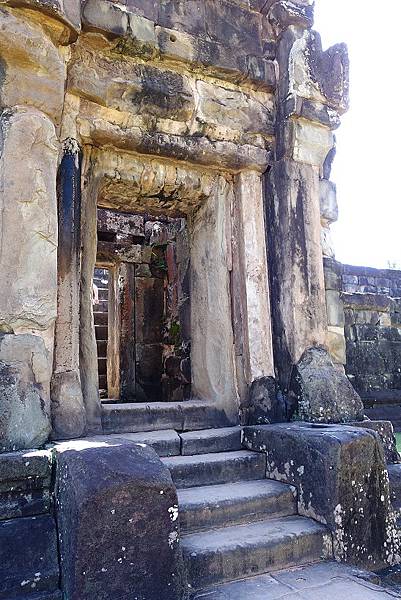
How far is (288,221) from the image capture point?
3576 mm

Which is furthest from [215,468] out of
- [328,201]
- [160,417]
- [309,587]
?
[328,201]

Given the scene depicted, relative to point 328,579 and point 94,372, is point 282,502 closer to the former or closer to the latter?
point 328,579

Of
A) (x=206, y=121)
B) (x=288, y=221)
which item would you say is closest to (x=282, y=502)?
(x=288, y=221)

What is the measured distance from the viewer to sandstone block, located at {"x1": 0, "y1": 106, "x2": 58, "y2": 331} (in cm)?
245

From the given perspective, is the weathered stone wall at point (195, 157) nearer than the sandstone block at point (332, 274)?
Yes

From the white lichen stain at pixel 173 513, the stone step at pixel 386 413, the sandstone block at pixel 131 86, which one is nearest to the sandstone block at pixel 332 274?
the sandstone block at pixel 131 86

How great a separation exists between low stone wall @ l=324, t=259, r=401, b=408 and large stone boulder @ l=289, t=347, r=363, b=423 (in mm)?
3327

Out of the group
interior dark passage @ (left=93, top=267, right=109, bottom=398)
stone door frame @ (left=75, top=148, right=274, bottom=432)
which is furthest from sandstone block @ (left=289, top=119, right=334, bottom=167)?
interior dark passage @ (left=93, top=267, right=109, bottom=398)

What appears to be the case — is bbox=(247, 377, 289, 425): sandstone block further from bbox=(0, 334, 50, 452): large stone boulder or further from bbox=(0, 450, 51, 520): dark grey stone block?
bbox=(0, 450, 51, 520): dark grey stone block

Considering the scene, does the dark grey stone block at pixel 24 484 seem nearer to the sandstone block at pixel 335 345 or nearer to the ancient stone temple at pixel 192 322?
the ancient stone temple at pixel 192 322

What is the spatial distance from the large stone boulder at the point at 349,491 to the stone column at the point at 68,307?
1.21m

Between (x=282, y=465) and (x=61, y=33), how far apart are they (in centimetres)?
269

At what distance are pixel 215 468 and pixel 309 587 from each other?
0.86 meters

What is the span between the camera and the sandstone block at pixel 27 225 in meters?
2.45
